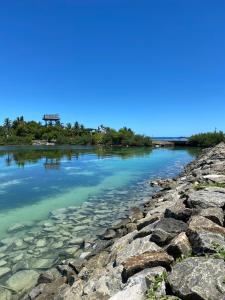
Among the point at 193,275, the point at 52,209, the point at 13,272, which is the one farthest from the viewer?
the point at 52,209

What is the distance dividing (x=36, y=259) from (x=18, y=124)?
12191cm

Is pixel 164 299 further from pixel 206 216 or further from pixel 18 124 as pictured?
pixel 18 124

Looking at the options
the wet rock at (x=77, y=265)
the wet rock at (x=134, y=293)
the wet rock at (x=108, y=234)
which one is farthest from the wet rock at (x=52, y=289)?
the wet rock at (x=108, y=234)

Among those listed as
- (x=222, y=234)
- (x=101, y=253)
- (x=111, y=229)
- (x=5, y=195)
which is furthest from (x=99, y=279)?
(x=5, y=195)

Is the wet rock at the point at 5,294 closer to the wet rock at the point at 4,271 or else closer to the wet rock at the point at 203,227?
the wet rock at the point at 4,271

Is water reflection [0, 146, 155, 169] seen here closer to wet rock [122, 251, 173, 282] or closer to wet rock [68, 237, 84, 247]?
wet rock [68, 237, 84, 247]

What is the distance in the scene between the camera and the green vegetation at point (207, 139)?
78312 mm

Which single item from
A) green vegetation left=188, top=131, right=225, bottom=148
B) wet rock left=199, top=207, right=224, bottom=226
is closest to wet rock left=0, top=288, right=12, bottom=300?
wet rock left=199, top=207, right=224, bottom=226

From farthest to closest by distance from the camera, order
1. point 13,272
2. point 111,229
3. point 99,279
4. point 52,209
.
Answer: point 52,209 → point 111,229 → point 13,272 → point 99,279

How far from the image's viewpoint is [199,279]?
178 inches

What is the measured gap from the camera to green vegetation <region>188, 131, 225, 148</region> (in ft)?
257

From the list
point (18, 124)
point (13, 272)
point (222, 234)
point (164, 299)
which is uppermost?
point (18, 124)

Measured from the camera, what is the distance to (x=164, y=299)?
452 cm

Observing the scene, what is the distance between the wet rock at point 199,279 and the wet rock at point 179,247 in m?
0.70
